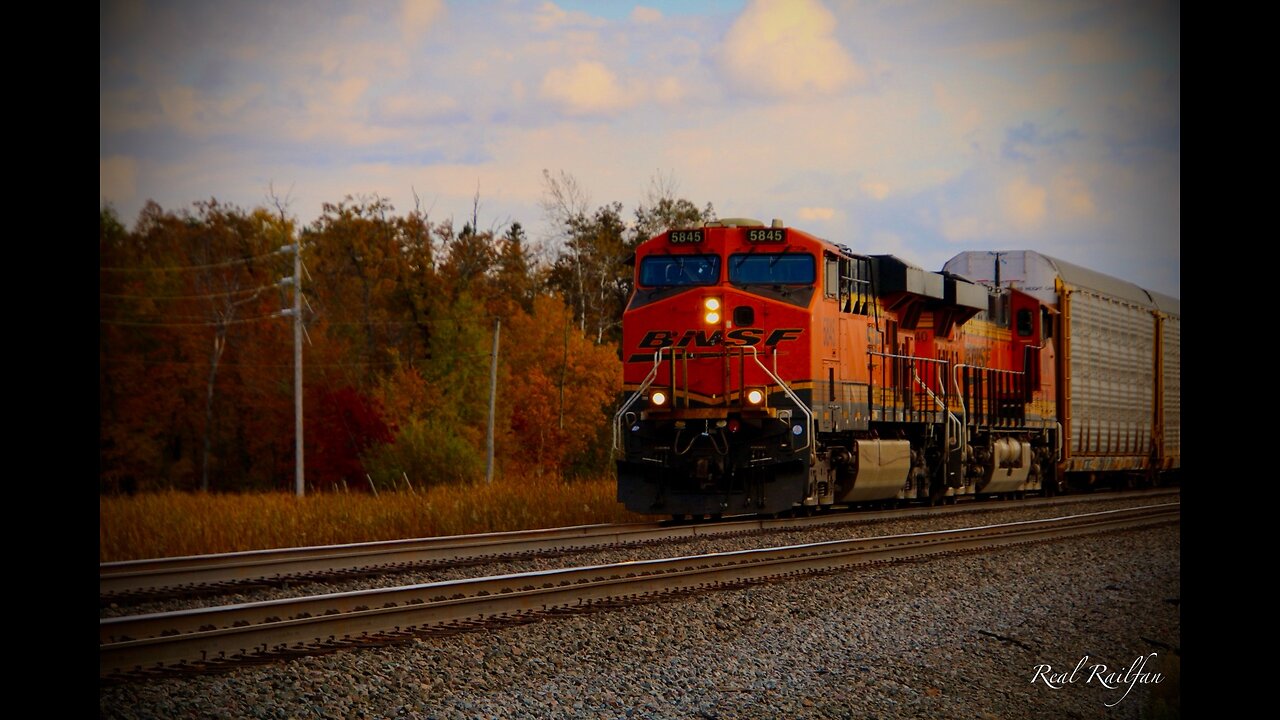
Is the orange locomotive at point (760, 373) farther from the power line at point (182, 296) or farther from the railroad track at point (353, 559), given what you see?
the power line at point (182, 296)

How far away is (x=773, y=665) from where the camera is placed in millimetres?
7254

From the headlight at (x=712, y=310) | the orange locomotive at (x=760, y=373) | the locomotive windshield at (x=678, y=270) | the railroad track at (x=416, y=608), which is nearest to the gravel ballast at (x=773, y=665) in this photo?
the railroad track at (x=416, y=608)

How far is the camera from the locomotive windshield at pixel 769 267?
52.4ft

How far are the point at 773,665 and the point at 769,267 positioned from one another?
937 cm

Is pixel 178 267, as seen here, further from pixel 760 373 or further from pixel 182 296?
pixel 760 373

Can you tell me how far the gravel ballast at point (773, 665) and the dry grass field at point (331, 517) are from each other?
256 inches

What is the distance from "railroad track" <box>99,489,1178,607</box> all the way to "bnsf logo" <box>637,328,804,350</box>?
2.38 meters

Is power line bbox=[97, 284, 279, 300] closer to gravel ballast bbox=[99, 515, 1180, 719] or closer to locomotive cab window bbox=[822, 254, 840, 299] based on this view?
locomotive cab window bbox=[822, 254, 840, 299]

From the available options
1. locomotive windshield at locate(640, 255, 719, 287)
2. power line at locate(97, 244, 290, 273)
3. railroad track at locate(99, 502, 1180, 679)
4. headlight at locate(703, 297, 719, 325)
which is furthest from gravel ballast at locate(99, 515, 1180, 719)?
power line at locate(97, 244, 290, 273)

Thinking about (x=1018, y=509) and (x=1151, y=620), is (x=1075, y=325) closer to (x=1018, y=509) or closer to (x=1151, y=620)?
(x=1018, y=509)

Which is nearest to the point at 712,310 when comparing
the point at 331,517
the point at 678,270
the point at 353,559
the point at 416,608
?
the point at 678,270

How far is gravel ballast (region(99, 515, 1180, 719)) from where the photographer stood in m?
6.12

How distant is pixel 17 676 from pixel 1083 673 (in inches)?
254

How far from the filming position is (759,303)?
1592 centimetres
